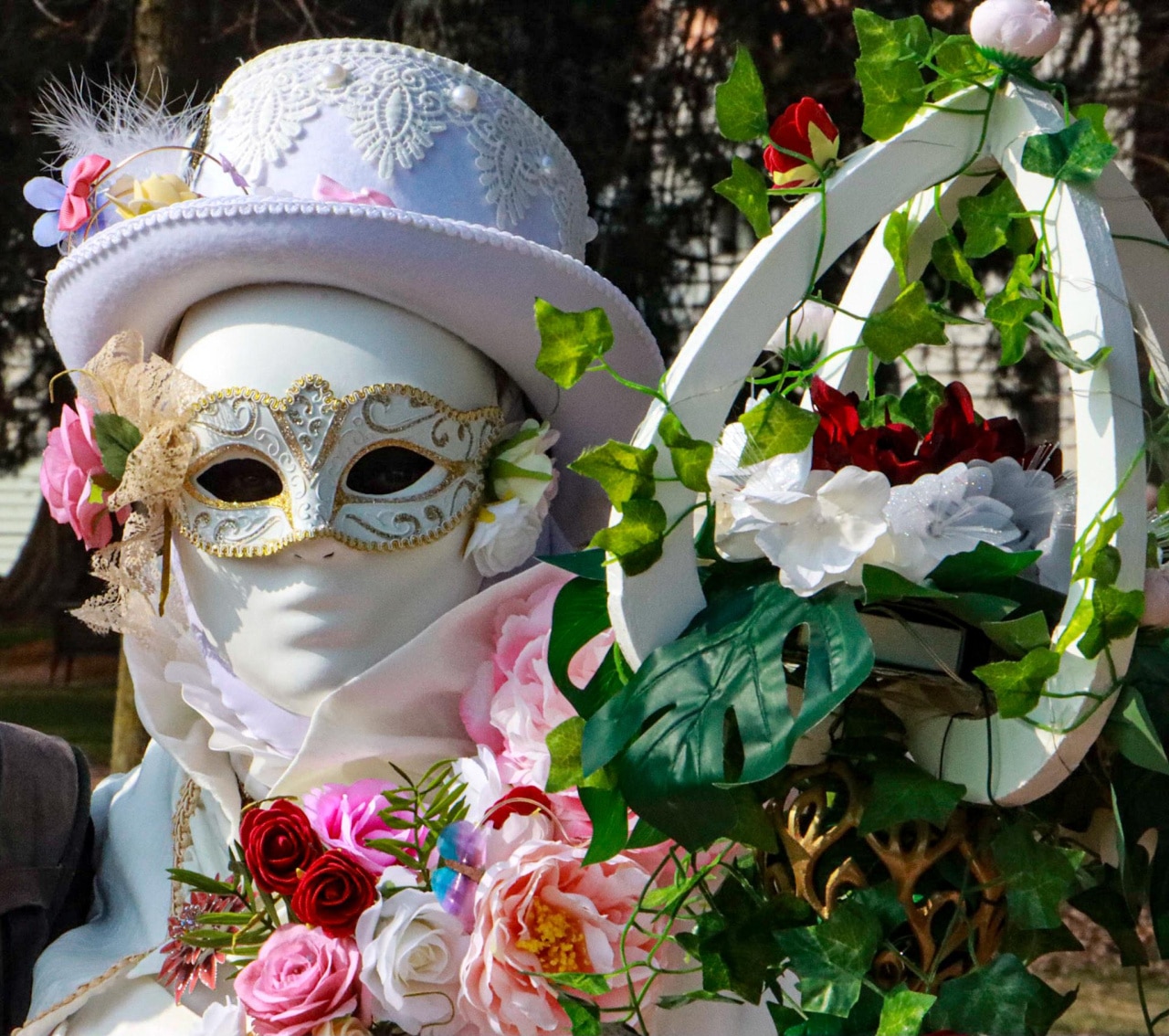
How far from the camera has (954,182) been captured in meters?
1.39

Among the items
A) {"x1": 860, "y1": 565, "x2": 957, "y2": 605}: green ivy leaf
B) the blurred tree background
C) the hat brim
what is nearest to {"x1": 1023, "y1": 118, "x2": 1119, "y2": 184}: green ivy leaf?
{"x1": 860, "y1": 565, "x2": 957, "y2": 605}: green ivy leaf

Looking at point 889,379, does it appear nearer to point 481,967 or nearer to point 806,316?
point 806,316

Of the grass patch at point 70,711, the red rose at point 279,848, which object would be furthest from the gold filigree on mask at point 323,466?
the grass patch at point 70,711

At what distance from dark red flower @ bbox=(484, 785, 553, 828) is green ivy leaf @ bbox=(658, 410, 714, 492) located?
1.56ft

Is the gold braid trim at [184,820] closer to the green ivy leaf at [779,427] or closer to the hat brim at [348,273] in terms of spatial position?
the hat brim at [348,273]

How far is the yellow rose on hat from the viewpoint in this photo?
72.4 inches

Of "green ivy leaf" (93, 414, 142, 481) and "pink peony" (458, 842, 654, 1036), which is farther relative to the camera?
"green ivy leaf" (93, 414, 142, 481)

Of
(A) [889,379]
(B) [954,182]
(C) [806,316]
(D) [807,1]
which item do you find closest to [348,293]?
(C) [806,316]

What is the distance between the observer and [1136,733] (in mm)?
1132

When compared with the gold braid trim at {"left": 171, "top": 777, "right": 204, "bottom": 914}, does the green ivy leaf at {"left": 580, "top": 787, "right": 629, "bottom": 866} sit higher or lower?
higher

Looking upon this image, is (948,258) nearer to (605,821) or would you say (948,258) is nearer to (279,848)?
(605,821)

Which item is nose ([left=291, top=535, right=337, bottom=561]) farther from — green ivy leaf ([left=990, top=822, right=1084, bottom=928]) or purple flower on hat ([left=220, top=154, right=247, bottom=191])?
green ivy leaf ([left=990, top=822, right=1084, bottom=928])

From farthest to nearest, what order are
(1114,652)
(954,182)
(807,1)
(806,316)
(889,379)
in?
1. (807,1)
2. (889,379)
3. (806,316)
4. (954,182)
5. (1114,652)

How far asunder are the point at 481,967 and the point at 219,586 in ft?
2.06
